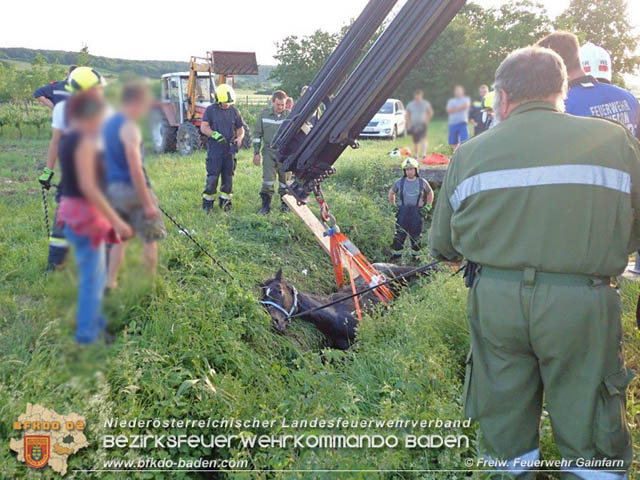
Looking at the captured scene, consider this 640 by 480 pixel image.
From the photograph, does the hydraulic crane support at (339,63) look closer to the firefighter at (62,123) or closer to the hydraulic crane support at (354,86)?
the hydraulic crane support at (354,86)

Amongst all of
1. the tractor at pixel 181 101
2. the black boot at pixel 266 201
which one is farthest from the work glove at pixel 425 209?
the tractor at pixel 181 101

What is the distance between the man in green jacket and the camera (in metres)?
2.02

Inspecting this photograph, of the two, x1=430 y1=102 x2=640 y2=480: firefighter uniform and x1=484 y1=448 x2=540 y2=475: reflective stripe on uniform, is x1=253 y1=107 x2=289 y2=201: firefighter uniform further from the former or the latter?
x1=484 y1=448 x2=540 y2=475: reflective stripe on uniform

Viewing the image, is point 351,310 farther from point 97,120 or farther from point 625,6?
point 97,120

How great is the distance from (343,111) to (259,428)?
2.59 metres

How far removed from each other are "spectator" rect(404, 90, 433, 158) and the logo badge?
2.56 m

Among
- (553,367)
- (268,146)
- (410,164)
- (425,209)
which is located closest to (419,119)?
(553,367)

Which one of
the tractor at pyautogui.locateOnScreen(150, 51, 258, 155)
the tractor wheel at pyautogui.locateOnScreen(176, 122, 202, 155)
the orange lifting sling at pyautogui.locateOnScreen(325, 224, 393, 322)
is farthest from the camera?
the orange lifting sling at pyautogui.locateOnScreen(325, 224, 393, 322)

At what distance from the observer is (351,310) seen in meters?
5.53

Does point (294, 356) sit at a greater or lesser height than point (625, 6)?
lesser

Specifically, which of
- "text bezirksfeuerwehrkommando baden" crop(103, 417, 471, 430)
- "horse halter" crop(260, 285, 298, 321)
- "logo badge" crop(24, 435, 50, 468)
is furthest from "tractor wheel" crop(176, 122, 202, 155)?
"horse halter" crop(260, 285, 298, 321)

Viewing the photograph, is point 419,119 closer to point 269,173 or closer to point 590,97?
point 590,97

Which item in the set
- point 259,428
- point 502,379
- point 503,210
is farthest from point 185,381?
point 503,210

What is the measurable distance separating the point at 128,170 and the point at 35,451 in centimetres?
267
